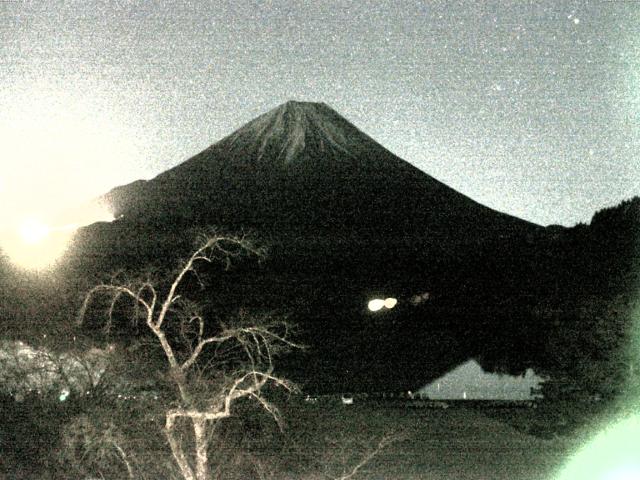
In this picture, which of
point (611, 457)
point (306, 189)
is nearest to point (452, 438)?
point (611, 457)

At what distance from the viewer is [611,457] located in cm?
1130

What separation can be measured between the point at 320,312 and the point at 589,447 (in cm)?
2932

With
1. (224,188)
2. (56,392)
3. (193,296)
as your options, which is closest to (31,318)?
(56,392)

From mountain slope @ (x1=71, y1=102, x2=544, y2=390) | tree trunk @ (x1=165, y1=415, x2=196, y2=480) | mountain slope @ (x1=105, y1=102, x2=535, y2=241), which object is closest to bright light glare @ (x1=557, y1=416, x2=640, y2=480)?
tree trunk @ (x1=165, y1=415, x2=196, y2=480)

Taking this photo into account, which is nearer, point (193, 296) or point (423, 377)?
point (423, 377)

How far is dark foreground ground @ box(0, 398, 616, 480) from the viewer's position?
12.3 m

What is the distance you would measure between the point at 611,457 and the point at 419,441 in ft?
13.3

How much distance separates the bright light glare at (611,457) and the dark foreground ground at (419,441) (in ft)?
0.89

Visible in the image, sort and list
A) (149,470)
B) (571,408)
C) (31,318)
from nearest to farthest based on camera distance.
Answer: (149,470) < (571,408) < (31,318)

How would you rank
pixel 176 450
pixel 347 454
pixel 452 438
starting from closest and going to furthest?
pixel 176 450 → pixel 347 454 → pixel 452 438

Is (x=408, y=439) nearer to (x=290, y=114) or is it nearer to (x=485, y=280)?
(x=485, y=280)

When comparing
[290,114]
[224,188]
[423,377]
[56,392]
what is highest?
[290,114]

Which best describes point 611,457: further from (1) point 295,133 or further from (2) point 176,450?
(1) point 295,133

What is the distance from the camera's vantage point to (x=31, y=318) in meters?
17.7
